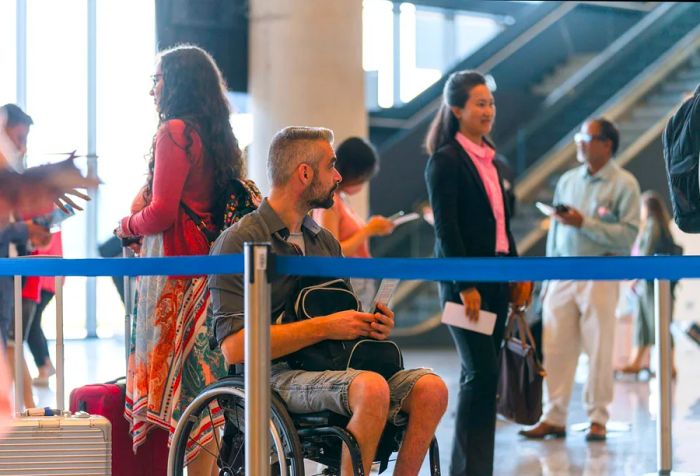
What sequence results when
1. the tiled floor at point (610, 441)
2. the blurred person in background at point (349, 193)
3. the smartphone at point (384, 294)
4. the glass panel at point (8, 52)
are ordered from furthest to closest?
the glass panel at point (8, 52), the blurred person in background at point (349, 193), the tiled floor at point (610, 441), the smartphone at point (384, 294)

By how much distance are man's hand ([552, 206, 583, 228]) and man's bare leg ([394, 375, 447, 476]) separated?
2848 mm

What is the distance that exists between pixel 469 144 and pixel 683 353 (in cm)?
673

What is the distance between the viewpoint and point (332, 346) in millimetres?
3375

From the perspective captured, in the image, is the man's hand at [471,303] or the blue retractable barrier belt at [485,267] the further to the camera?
the man's hand at [471,303]

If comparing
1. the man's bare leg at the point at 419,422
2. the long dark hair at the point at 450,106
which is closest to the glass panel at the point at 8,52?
the long dark hair at the point at 450,106

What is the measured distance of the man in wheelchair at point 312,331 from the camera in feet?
10.5

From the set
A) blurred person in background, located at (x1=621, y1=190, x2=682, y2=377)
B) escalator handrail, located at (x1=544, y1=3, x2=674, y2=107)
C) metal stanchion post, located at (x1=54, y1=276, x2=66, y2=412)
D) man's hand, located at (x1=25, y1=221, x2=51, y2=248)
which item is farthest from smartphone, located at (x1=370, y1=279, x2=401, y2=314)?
escalator handrail, located at (x1=544, y1=3, x2=674, y2=107)

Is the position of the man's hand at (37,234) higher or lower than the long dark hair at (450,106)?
lower

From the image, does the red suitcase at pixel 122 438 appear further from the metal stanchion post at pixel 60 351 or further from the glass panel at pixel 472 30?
the glass panel at pixel 472 30

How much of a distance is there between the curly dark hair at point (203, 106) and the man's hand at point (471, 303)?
1.03m

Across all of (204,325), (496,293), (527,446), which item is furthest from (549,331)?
(204,325)

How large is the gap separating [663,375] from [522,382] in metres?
0.57

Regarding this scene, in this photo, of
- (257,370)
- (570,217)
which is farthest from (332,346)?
(570,217)

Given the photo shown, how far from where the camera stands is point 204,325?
12.8 ft
